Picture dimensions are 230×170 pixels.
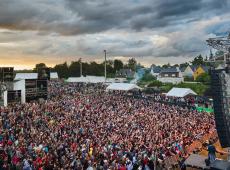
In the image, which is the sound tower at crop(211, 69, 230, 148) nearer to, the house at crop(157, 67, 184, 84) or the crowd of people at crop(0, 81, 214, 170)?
the crowd of people at crop(0, 81, 214, 170)

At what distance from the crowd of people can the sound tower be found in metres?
4.20

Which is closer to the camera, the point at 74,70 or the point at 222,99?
the point at 222,99

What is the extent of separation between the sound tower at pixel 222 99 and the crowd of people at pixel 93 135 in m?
4.20

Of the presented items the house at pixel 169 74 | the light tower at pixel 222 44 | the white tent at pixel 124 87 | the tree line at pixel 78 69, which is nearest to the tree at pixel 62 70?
the tree line at pixel 78 69

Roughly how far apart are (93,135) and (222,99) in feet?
35.4

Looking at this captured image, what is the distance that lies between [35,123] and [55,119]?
2.55 metres

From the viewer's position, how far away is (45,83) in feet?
151

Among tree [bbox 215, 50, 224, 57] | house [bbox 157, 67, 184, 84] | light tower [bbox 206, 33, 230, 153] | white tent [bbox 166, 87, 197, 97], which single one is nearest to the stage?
light tower [bbox 206, 33, 230, 153]

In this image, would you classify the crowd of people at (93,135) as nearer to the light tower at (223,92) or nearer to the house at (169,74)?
the light tower at (223,92)

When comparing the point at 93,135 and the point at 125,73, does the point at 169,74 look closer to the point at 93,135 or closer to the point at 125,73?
the point at 125,73

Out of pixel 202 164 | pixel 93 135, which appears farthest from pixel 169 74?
pixel 202 164

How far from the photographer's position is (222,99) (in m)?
15.1

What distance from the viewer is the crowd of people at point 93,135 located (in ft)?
57.0

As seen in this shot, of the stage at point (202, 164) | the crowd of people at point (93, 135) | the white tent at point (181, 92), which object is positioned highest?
the white tent at point (181, 92)
